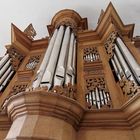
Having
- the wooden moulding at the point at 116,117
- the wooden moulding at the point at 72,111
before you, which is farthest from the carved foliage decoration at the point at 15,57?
the wooden moulding at the point at 116,117

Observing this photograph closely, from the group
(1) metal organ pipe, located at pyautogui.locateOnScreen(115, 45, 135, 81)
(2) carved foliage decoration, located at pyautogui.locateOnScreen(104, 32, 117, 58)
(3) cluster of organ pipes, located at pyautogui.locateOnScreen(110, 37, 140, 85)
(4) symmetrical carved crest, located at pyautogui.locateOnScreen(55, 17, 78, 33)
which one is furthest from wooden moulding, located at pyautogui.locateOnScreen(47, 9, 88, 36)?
(1) metal organ pipe, located at pyautogui.locateOnScreen(115, 45, 135, 81)

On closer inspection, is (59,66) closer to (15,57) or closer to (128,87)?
(128,87)

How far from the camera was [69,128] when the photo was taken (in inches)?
87.4

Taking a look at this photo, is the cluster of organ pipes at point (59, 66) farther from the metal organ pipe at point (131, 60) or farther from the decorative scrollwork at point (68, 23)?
the metal organ pipe at point (131, 60)

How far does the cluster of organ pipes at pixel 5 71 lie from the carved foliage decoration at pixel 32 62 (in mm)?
432

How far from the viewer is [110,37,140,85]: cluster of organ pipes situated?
2965 millimetres

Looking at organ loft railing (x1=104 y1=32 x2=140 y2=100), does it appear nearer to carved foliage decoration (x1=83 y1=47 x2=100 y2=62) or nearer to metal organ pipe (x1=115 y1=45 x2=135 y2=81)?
metal organ pipe (x1=115 y1=45 x2=135 y2=81)

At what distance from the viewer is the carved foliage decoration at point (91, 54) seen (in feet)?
15.4

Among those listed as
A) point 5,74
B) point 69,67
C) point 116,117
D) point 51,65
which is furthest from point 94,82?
point 5,74

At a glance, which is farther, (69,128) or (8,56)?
(8,56)

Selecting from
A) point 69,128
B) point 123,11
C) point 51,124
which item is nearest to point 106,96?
point 69,128

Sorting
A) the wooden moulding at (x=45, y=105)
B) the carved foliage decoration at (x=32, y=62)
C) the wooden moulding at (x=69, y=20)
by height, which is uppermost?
the wooden moulding at (x=69, y=20)

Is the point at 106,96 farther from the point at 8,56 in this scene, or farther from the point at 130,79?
the point at 8,56

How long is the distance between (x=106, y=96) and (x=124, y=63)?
0.69m
